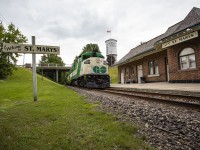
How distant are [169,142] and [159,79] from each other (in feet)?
56.9

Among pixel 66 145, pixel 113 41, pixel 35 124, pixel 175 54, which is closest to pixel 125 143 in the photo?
pixel 66 145

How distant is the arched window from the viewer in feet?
45.3

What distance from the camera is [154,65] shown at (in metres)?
20.2

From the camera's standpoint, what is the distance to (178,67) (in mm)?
14820

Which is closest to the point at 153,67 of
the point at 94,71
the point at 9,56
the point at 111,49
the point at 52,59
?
the point at 94,71

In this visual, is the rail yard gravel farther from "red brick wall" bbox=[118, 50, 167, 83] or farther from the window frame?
the window frame

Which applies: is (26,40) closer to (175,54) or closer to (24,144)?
(175,54)

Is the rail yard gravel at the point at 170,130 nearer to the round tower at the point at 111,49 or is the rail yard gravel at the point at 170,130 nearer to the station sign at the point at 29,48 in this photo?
the station sign at the point at 29,48

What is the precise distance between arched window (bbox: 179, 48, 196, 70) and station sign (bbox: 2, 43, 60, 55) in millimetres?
10963

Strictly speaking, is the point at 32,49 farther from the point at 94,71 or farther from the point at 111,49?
the point at 111,49

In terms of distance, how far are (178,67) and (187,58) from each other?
3.58 ft

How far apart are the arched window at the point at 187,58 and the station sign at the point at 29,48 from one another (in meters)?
11.0

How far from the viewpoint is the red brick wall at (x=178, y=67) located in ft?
43.1

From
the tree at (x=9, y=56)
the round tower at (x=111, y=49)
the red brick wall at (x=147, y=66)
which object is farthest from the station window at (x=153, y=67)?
the round tower at (x=111, y=49)
